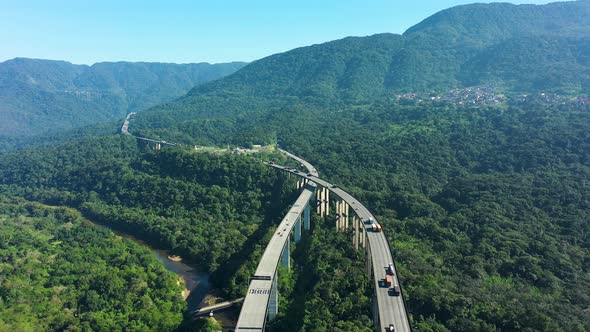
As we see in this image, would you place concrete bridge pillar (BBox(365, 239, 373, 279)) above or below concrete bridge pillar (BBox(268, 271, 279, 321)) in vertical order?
above

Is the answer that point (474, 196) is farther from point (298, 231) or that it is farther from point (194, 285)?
point (194, 285)

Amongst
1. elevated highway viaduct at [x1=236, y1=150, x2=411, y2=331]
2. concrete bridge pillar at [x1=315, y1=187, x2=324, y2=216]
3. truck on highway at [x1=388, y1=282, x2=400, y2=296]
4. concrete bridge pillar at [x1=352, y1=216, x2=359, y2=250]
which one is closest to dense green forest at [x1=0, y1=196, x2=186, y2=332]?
elevated highway viaduct at [x1=236, y1=150, x2=411, y2=331]

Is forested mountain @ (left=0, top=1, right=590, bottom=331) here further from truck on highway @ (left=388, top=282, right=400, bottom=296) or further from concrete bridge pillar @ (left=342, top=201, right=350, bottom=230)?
truck on highway @ (left=388, top=282, right=400, bottom=296)

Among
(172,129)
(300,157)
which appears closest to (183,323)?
(300,157)

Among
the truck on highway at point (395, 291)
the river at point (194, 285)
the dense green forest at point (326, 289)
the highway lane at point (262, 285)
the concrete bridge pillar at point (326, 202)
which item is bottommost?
the river at point (194, 285)

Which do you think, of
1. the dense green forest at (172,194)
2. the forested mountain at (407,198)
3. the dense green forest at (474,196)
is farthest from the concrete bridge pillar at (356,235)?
the dense green forest at (172,194)

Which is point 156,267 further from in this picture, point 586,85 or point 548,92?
point 586,85

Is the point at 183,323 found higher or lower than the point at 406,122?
lower

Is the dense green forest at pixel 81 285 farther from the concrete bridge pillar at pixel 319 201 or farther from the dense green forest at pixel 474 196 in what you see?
the dense green forest at pixel 474 196
